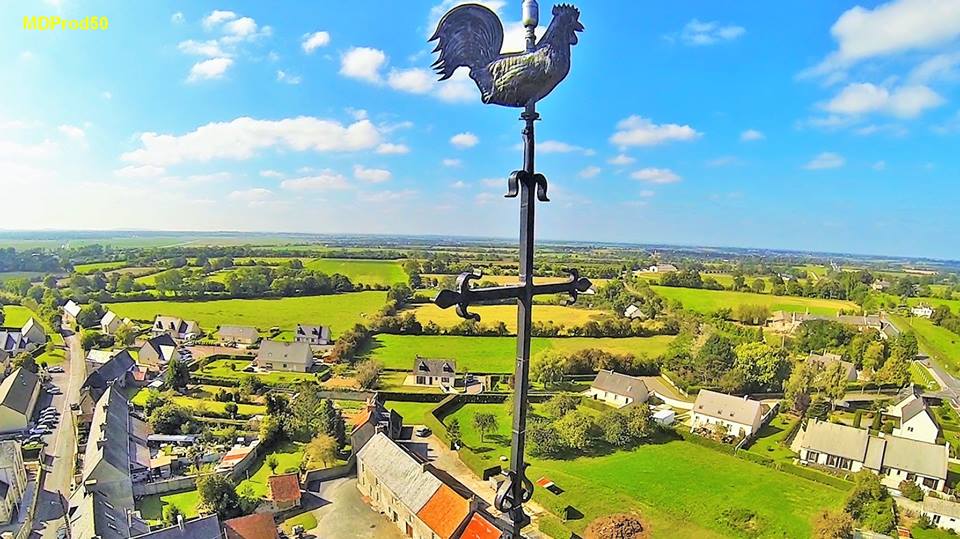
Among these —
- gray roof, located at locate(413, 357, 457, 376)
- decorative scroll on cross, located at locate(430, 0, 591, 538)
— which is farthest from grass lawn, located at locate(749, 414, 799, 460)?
decorative scroll on cross, located at locate(430, 0, 591, 538)

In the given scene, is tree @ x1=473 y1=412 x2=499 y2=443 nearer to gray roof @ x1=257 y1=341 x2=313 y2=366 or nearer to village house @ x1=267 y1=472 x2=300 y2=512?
village house @ x1=267 y1=472 x2=300 y2=512

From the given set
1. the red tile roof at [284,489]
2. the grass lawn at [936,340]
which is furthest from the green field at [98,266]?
the grass lawn at [936,340]

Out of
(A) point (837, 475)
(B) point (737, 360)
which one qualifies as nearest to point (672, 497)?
(A) point (837, 475)

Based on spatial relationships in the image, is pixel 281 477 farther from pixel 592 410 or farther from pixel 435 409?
pixel 592 410

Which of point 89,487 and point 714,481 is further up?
point 89,487

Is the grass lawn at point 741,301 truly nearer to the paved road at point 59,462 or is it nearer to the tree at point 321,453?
the tree at point 321,453

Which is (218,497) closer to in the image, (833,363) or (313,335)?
(313,335)
